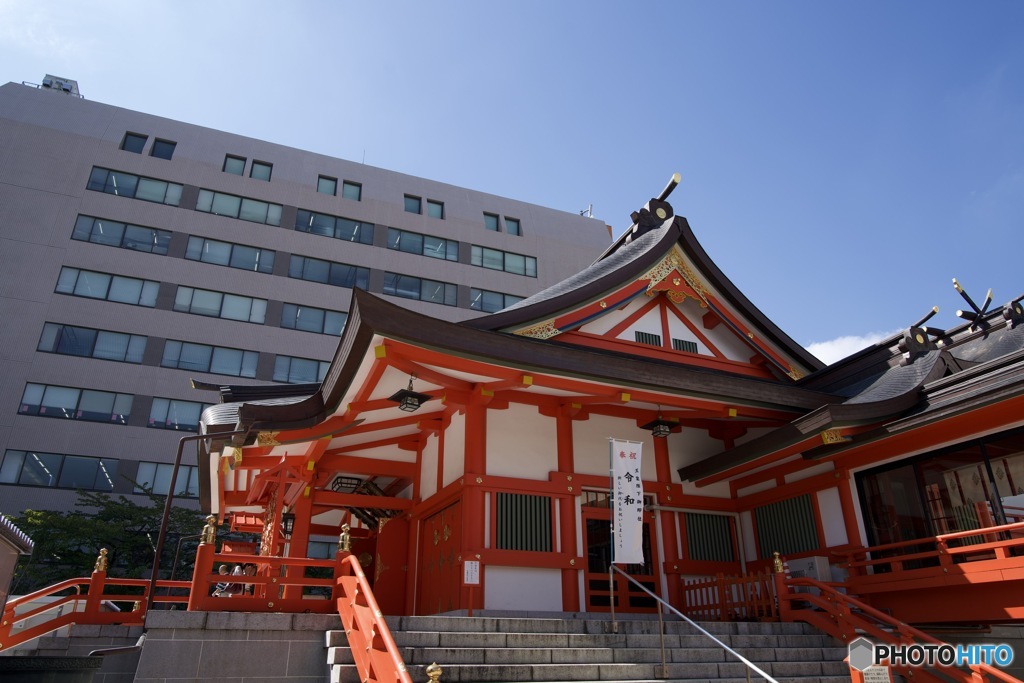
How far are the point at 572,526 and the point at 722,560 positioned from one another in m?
3.51

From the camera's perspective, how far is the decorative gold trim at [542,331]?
1250 centimetres

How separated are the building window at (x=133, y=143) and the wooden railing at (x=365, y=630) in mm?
37909

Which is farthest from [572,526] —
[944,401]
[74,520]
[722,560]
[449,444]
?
[74,520]

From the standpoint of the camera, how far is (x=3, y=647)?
478 inches

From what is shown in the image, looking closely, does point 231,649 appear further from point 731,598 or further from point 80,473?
point 80,473

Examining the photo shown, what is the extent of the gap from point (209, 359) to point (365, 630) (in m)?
32.7

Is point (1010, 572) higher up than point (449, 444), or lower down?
lower down

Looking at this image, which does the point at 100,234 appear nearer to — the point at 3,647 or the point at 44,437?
the point at 44,437

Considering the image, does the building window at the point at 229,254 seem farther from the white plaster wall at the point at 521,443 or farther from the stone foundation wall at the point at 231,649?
the stone foundation wall at the point at 231,649

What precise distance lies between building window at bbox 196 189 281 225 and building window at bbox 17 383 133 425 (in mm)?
11511

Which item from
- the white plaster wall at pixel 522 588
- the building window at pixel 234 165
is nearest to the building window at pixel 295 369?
the building window at pixel 234 165

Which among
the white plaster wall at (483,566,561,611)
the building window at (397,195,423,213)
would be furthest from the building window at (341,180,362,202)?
the white plaster wall at (483,566,561,611)

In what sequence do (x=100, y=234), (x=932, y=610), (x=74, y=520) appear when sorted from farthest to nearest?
(x=100, y=234) < (x=74, y=520) < (x=932, y=610)

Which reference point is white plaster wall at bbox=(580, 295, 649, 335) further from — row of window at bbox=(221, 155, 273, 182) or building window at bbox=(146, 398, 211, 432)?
row of window at bbox=(221, 155, 273, 182)
